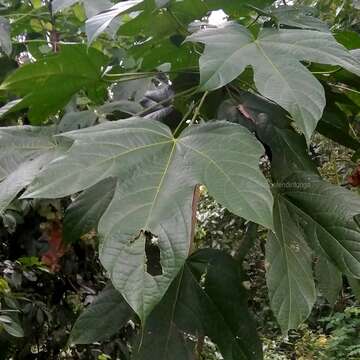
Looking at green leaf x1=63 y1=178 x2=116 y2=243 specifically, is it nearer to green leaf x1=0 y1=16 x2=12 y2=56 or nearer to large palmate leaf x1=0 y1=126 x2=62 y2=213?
large palmate leaf x1=0 y1=126 x2=62 y2=213

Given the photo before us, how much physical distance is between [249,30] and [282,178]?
0.20 m

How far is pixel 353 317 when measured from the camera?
12.5 ft

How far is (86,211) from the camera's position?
0.75 metres

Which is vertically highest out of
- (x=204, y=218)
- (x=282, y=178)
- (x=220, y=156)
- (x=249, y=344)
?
(x=220, y=156)

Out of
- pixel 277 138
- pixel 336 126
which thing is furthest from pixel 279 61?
pixel 336 126

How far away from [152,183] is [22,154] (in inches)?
10.4

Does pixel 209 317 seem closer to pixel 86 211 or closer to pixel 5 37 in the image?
pixel 86 211

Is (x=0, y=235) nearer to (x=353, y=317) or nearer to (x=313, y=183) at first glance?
(x=313, y=183)

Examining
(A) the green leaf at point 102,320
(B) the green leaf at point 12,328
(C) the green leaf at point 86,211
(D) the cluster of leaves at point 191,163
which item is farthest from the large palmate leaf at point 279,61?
(B) the green leaf at point 12,328

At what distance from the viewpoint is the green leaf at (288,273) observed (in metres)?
0.63

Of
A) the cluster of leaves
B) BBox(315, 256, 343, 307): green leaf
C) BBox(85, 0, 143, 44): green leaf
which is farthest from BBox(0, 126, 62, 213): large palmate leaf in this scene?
BBox(315, 256, 343, 307): green leaf

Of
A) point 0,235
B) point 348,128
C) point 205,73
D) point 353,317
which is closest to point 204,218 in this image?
point 353,317

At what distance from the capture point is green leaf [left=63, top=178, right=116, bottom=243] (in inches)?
28.9

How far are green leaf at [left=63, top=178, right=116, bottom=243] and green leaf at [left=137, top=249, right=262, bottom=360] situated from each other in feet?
0.46
